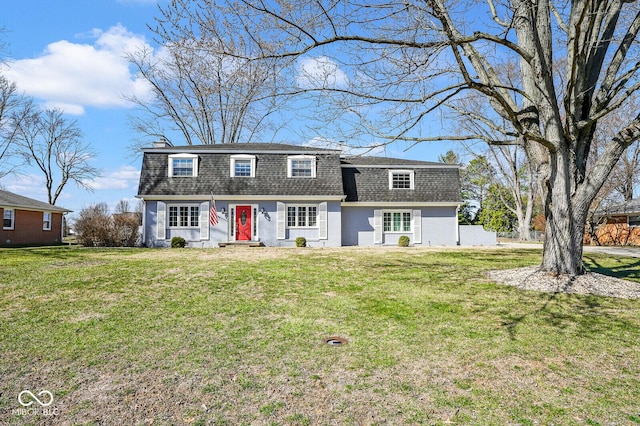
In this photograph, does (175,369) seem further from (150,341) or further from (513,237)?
(513,237)

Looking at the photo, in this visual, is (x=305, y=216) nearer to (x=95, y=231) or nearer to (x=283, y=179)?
(x=283, y=179)

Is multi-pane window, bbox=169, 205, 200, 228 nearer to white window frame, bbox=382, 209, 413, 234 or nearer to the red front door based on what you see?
the red front door

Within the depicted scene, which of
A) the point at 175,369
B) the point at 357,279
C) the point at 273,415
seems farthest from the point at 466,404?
the point at 357,279

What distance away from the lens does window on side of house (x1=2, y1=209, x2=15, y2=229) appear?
68.0 ft

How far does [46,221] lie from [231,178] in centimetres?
1437

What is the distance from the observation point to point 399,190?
19922mm

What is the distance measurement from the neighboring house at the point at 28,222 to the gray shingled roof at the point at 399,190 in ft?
62.3

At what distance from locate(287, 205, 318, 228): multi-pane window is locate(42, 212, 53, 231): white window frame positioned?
55.2 ft

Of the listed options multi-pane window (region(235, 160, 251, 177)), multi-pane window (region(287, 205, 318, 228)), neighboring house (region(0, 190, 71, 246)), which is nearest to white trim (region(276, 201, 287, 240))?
multi-pane window (region(287, 205, 318, 228))

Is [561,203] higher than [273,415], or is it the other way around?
[561,203]

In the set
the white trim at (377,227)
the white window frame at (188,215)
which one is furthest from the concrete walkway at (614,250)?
the white window frame at (188,215)

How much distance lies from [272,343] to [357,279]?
4.15m

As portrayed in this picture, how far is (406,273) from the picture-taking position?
9.20 metres

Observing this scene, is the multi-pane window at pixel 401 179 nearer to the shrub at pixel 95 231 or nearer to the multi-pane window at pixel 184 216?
the multi-pane window at pixel 184 216
